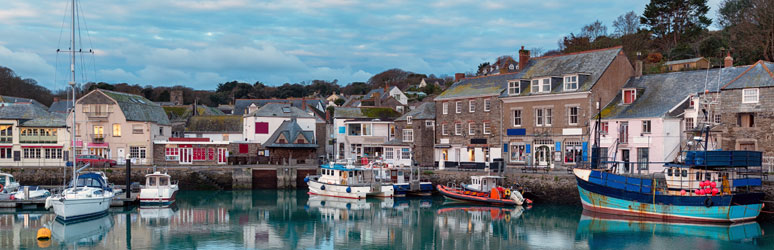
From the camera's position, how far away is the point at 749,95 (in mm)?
32688

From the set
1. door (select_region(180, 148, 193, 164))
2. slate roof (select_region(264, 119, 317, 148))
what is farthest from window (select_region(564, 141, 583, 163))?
door (select_region(180, 148, 193, 164))

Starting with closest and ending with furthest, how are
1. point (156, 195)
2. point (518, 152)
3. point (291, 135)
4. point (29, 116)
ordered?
1. point (156, 195)
2. point (518, 152)
3. point (29, 116)
4. point (291, 135)

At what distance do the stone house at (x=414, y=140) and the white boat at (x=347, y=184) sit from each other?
8136mm

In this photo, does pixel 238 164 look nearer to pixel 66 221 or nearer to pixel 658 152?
pixel 66 221

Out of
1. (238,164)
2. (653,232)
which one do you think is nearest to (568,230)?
(653,232)

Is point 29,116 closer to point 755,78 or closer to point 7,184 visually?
Result: point 7,184

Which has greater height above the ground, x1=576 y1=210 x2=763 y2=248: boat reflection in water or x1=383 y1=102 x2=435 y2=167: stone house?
x1=383 y1=102 x2=435 y2=167: stone house

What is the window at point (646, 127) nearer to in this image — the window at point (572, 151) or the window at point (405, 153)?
the window at point (572, 151)

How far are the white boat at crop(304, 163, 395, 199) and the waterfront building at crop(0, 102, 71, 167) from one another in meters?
20.4

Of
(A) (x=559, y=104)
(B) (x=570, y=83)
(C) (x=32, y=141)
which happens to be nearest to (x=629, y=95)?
(B) (x=570, y=83)

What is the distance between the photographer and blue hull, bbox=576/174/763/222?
91.9 ft

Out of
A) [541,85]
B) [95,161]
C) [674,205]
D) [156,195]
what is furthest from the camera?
[95,161]

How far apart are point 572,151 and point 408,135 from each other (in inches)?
550

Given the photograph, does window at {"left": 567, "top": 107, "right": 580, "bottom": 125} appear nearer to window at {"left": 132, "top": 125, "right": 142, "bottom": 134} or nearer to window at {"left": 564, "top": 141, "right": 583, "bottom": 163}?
window at {"left": 564, "top": 141, "right": 583, "bottom": 163}
